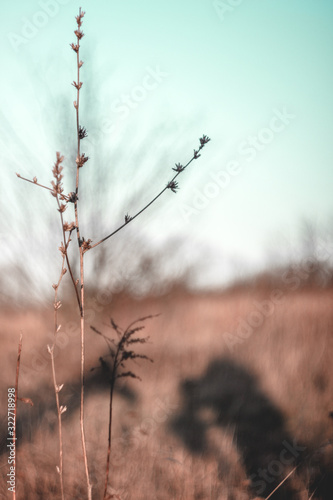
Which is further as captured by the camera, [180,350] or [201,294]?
[201,294]

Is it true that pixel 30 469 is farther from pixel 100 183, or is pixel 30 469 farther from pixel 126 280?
pixel 100 183

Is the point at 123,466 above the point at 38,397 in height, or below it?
below

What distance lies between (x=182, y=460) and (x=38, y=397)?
1266 millimetres

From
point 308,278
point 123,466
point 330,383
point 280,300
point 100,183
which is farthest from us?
point 308,278

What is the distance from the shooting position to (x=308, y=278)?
3902 mm

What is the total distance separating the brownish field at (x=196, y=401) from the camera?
1861 mm

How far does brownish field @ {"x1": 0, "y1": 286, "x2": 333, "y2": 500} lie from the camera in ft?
6.11

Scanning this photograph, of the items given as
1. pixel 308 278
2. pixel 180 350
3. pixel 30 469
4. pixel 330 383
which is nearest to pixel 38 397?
pixel 30 469

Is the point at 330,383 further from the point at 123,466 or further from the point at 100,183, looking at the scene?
the point at 100,183

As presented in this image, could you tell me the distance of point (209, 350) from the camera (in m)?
3.44

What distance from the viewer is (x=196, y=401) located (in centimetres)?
294

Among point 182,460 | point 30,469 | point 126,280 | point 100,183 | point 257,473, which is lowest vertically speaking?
point 257,473

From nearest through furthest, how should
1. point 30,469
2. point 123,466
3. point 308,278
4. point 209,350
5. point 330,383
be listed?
point 30,469 → point 123,466 → point 330,383 → point 209,350 → point 308,278

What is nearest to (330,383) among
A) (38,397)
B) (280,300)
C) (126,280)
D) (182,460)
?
(280,300)
